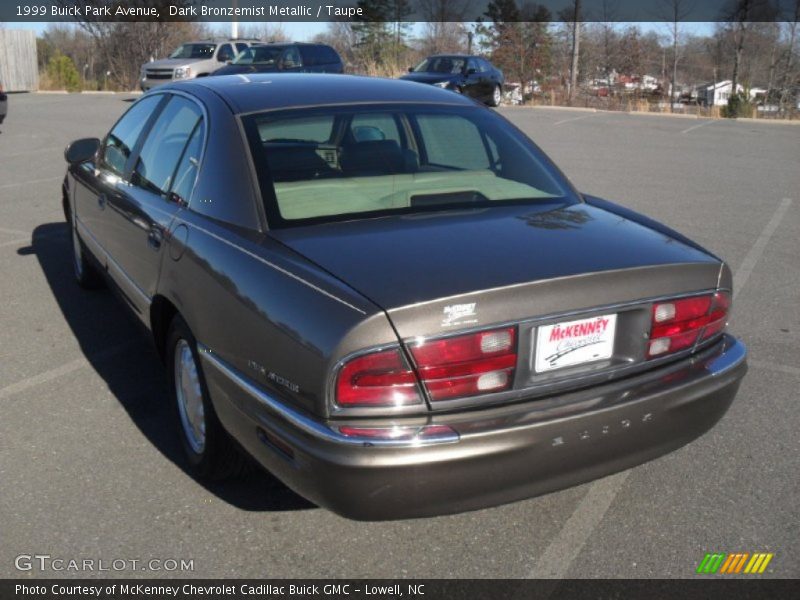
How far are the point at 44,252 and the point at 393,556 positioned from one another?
209 inches

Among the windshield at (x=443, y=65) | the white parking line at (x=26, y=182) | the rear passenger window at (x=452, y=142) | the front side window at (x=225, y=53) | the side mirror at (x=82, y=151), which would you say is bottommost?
the white parking line at (x=26, y=182)

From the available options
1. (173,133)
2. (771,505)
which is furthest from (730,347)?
(173,133)

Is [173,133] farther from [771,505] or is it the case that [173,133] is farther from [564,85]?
[564,85]

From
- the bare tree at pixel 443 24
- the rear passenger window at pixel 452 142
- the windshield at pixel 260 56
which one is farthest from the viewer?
the bare tree at pixel 443 24

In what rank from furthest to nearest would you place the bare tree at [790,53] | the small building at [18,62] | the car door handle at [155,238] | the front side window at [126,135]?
the bare tree at [790,53], the small building at [18,62], the front side window at [126,135], the car door handle at [155,238]

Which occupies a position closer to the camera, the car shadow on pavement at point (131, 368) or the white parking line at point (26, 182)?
the car shadow on pavement at point (131, 368)

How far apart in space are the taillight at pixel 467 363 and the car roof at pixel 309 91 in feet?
5.18

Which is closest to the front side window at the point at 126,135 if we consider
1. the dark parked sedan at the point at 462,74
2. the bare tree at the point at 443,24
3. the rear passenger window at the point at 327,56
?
the rear passenger window at the point at 327,56

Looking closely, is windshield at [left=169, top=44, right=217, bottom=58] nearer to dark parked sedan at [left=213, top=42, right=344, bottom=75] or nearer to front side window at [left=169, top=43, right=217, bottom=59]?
front side window at [left=169, top=43, right=217, bottom=59]

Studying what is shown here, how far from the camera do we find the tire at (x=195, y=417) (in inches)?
125

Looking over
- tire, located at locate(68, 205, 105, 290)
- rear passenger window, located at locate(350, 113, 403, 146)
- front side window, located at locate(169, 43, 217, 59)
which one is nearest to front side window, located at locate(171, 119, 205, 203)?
rear passenger window, located at locate(350, 113, 403, 146)

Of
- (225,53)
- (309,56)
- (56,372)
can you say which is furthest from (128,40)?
(56,372)

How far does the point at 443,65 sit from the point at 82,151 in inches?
791

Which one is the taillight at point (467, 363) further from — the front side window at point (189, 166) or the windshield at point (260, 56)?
the windshield at point (260, 56)
